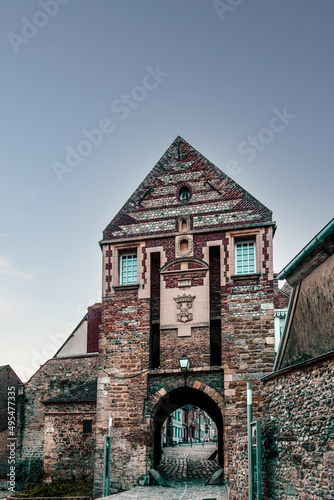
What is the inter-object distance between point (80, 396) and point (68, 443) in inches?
80.7

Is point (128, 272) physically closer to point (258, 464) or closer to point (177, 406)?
point (177, 406)

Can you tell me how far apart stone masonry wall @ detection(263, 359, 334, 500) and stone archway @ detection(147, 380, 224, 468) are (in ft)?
16.6

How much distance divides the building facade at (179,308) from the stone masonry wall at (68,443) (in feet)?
11.7

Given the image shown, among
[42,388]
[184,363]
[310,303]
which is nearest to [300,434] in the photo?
[310,303]

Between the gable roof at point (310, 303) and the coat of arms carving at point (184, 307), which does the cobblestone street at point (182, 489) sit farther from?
the coat of arms carving at point (184, 307)

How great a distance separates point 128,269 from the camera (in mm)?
18094

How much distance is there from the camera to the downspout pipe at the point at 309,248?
9461 millimetres

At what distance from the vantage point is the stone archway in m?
16.0

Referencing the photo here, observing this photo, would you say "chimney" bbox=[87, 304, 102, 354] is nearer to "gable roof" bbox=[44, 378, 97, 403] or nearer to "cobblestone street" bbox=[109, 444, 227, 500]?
"gable roof" bbox=[44, 378, 97, 403]

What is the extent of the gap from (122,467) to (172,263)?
6.64m

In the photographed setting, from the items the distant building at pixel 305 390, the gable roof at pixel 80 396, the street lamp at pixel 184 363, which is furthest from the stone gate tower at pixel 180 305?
the gable roof at pixel 80 396

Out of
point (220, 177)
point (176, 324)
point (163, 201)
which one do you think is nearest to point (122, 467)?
point (176, 324)

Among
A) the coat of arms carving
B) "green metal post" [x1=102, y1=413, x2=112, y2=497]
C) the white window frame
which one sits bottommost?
"green metal post" [x1=102, y1=413, x2=112, y2=497]

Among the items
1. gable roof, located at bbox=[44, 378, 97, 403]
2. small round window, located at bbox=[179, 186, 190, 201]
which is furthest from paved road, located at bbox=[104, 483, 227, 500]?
small round window, located at bbox=[179, 186, 190, 201]
